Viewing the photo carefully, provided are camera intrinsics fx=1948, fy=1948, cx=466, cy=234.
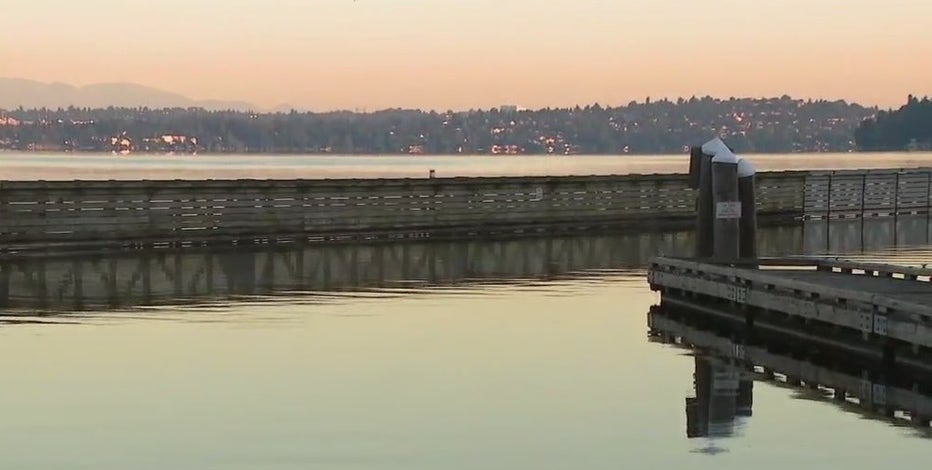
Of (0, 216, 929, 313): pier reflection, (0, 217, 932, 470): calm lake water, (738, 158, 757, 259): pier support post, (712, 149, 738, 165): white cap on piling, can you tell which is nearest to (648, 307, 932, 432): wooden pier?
(0, 217, 932, 470): calm lake water

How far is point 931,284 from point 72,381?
9941mm

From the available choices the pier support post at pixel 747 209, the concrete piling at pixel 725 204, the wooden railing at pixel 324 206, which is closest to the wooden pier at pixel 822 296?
the concrete piling at pixel 725 204

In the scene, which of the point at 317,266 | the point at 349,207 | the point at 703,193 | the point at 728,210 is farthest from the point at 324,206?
the point at 728,210

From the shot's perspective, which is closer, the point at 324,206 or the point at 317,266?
the point at 317,266

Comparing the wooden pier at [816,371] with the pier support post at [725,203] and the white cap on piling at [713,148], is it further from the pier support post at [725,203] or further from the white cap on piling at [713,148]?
the white cap on piling at [713,148]

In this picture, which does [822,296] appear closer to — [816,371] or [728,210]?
[816,371]

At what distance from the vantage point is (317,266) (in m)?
32.1

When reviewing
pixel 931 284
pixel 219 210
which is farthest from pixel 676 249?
pixel 931 284

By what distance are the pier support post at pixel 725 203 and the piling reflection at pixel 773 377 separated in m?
3.07

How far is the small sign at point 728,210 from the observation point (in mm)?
25312

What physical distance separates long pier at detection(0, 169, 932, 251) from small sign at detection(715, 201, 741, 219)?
1581 cm

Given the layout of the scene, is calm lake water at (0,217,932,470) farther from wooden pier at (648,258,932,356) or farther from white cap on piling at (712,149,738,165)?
white cap on piling at (712,149,738,165)

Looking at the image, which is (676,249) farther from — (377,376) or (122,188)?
(377,376)

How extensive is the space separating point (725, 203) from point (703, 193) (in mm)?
502
